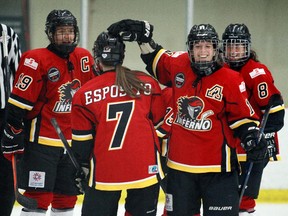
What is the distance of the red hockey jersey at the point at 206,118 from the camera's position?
3365 millimetres

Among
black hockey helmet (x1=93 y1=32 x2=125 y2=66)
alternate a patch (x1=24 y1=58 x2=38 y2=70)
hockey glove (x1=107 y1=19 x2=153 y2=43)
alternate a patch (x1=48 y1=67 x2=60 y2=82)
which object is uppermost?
hockey glove (x1=107 y1=19 x2=153 y2=43)

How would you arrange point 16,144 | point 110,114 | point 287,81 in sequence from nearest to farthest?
point 110,114 < point 16,144 < point 287,81

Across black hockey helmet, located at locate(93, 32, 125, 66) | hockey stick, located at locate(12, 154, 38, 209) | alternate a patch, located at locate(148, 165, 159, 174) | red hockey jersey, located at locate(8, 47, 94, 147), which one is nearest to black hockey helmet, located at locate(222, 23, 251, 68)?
red hockey jersey, located at locate(8, 47, 94, 147)

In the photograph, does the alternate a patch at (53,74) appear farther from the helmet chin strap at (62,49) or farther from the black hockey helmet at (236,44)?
the black hockey helmet at (236,44)

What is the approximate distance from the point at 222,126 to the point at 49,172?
947 millimetres

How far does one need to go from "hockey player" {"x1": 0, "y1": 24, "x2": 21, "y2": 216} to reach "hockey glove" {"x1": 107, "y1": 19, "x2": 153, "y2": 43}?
77cm

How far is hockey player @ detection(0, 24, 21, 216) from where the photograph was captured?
12.7ft

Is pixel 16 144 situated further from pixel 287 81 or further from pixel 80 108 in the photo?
pixel 287 81

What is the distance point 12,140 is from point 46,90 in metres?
0.29

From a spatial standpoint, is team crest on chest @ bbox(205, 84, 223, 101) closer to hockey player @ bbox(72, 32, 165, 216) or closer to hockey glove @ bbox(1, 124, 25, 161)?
hockey player @ bbox(72, 32, 165, 216)

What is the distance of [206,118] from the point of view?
11.1 ft

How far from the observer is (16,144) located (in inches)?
149

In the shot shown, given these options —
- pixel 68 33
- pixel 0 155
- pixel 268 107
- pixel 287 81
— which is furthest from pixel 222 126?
pixel 287 81

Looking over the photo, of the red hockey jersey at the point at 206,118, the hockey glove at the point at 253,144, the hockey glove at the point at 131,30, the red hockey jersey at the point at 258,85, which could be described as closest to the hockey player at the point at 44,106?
the hockey glove at the point at 131,30
